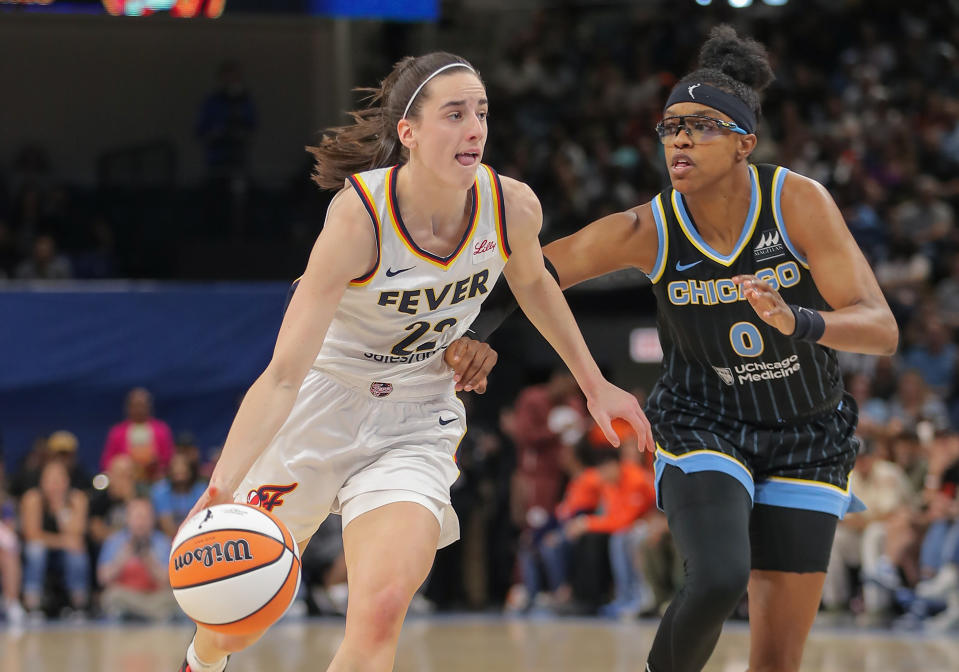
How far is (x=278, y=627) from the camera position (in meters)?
10.1

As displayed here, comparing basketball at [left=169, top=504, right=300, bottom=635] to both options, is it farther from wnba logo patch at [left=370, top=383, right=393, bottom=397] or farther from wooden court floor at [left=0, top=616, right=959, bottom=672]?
wooden court floor at [left=0, top=616, right=959, bottom=672]

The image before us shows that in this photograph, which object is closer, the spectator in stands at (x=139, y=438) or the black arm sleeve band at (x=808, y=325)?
the black arm sleeve band at (x=808, y=325)

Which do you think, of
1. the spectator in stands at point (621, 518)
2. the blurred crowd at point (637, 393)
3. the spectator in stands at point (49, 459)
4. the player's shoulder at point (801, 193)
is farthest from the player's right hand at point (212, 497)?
the spectator in stands at point (49, 459)

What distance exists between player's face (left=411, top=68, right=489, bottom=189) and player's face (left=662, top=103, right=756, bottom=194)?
0.67 m

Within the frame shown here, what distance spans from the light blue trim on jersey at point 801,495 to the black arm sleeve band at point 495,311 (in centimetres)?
97

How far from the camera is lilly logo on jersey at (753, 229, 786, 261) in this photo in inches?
167

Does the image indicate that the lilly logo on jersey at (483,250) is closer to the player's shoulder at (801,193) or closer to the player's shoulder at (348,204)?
the player's shoulder at (348,204)

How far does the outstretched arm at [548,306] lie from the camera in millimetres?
4195

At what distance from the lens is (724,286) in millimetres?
4258

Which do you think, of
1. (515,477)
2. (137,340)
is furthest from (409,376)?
(137,340)

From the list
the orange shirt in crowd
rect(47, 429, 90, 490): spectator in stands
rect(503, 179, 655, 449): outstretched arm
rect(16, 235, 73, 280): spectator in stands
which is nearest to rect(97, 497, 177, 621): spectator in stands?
rect(47, 429, 90, 490): spectator in stands

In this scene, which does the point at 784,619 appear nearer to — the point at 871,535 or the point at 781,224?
the point at 781,224

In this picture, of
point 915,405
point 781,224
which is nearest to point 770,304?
point 781,224

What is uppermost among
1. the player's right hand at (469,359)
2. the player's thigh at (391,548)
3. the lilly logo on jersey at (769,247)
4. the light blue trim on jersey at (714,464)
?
the lilly logo on jersey at (769,247)
